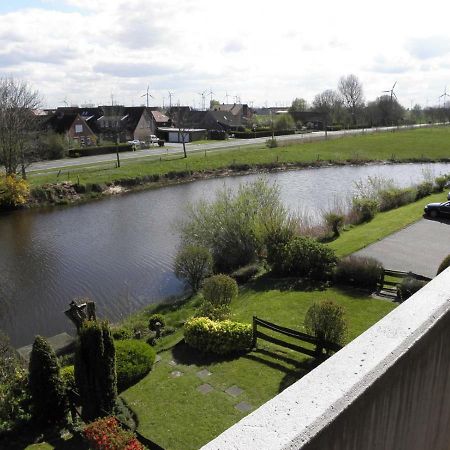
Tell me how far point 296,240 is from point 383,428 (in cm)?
1758

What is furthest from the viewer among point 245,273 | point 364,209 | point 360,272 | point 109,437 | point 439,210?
point 364,209

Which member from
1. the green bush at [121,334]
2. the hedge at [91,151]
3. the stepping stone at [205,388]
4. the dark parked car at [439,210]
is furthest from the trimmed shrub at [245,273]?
the hedge at [91,151]

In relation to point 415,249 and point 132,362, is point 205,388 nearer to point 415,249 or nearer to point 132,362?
point 132,362

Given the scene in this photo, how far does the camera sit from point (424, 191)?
37.7 metres

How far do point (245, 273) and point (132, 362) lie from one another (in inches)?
361

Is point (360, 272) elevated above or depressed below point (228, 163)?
above

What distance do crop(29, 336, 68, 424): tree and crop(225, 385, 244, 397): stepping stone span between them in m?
3.76

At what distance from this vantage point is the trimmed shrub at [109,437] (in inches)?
308

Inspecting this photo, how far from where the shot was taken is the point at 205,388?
11336mm

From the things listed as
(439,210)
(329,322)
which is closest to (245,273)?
(329,322)

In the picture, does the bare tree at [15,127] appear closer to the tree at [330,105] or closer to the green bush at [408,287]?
the green bush at [408,287]

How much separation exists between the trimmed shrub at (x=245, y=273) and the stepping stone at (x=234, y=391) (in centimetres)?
953

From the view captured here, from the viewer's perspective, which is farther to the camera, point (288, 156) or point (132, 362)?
point (288, 156)

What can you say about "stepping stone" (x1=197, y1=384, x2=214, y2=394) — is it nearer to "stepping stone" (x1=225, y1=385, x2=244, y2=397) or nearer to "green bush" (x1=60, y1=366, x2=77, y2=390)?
"stepping stone" (x1=225, y1=385, x2=244, y2=397)
